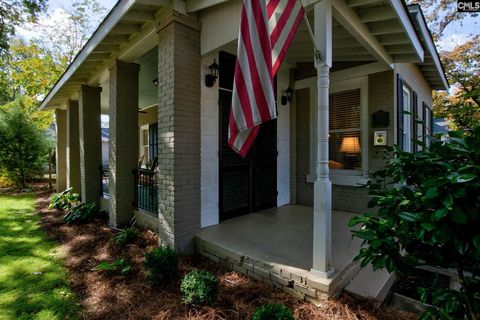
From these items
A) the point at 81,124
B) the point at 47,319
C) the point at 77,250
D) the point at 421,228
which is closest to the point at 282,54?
the point at 421,228

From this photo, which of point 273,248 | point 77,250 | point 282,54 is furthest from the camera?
point 77,250

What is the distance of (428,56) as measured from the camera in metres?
5.45

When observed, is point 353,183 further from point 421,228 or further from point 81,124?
point 81,124

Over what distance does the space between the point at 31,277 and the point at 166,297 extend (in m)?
2.00

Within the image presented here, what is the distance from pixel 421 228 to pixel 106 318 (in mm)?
2721

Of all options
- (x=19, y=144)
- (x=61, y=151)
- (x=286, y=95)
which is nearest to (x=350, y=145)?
(x=286, y=95)

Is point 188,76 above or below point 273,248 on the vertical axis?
above

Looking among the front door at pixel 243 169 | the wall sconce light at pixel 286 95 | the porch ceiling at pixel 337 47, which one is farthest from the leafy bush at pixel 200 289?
the wall sconce light at pixel 286 95

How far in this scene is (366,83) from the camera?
472cm

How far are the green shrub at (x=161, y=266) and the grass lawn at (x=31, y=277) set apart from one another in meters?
0.77

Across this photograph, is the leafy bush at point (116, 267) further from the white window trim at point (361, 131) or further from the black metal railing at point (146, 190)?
the white window trim at point (361, 131)

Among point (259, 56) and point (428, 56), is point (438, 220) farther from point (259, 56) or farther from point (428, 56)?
point (428, 56)

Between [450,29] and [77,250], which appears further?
[450,29]

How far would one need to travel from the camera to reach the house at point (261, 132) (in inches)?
107
